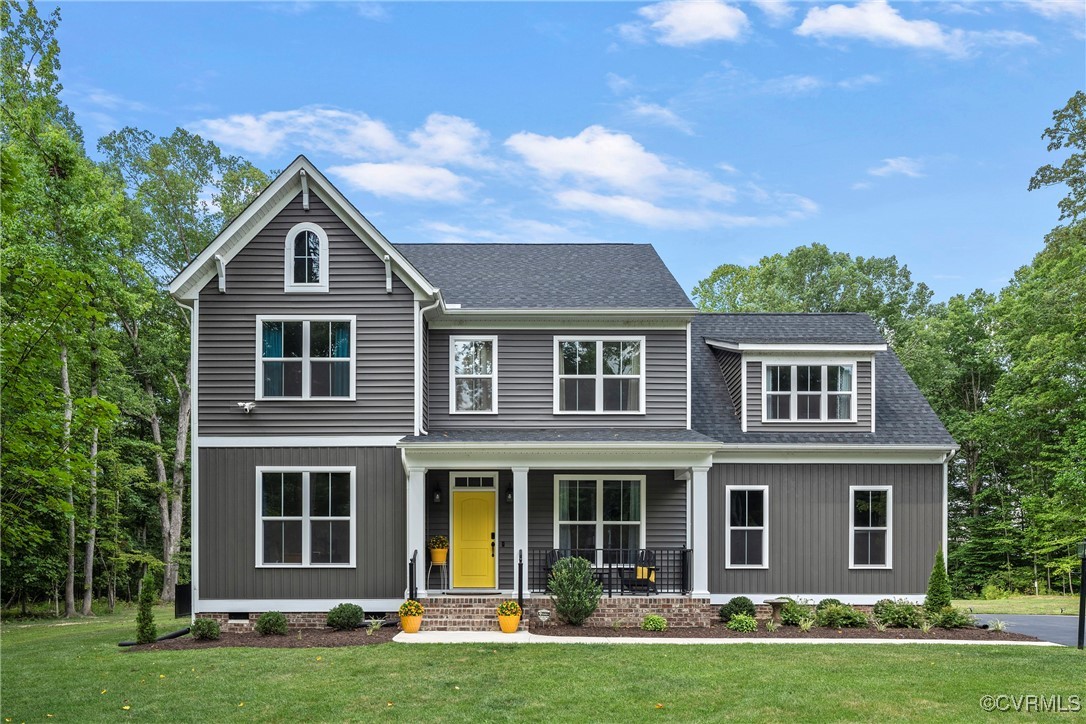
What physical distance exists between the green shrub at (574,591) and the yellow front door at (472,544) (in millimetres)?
2478

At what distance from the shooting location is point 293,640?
14.3m

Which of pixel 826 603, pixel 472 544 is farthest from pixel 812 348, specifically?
pixel 472 544

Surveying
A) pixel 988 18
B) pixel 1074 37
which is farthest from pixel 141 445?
pixel 1074 37

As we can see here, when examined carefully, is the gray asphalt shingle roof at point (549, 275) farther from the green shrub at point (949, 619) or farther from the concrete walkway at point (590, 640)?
the green shrub at point (949, 619)

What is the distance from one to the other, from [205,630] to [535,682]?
688 cm

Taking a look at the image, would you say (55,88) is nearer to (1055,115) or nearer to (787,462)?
(787,462)

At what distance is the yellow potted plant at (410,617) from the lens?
1479 centimetres

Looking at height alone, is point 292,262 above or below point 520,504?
above

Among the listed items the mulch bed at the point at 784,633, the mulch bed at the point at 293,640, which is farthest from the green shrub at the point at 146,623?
the mulch bed at the point at 784,633

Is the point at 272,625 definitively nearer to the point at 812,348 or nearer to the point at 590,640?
the point at 590,640

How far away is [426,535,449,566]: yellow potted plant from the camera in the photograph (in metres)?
17.2

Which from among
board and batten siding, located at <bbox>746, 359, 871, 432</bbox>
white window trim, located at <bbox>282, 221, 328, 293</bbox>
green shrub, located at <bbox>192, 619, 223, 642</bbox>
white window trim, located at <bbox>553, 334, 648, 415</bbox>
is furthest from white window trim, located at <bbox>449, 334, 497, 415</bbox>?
green shrub, located at <bbox>192, 619, 223, 642</bbox>

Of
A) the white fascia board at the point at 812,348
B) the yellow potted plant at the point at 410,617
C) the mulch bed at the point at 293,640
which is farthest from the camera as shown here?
the white fascia board at the point at 812,348

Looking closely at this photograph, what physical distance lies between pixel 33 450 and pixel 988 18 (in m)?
24.2
